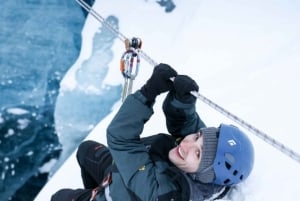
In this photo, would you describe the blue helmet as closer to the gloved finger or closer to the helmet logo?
the helmet logo

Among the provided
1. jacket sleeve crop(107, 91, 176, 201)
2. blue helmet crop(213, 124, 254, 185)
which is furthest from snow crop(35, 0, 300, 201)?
jacket sleeve crop(107, 91, 176, 201)

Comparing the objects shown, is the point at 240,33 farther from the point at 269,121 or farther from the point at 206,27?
the point at 269,121

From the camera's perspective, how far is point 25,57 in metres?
1.71

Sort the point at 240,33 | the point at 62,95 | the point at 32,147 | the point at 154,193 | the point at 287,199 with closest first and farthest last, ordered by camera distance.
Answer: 1. the point at 154,193
2. the point at 287,199
3. the point at 32,147
4. the point at 62,95
5. the point at 240,33

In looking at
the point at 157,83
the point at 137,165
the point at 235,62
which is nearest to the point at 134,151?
the point at 137,165

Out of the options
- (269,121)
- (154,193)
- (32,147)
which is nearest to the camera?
(154,193)

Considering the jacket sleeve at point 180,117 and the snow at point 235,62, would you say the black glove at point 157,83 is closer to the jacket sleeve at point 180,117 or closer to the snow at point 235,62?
the jacket sleeve at point 180,117

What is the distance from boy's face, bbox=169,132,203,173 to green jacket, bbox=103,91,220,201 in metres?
0.02

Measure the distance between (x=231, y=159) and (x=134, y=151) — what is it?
0.74ft

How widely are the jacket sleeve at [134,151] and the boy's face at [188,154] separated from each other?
0.04 metres

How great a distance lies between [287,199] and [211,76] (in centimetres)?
71

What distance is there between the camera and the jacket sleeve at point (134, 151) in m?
0.89

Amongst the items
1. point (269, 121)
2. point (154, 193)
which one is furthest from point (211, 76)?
point (154, 193)

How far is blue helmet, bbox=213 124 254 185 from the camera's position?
872 mm
